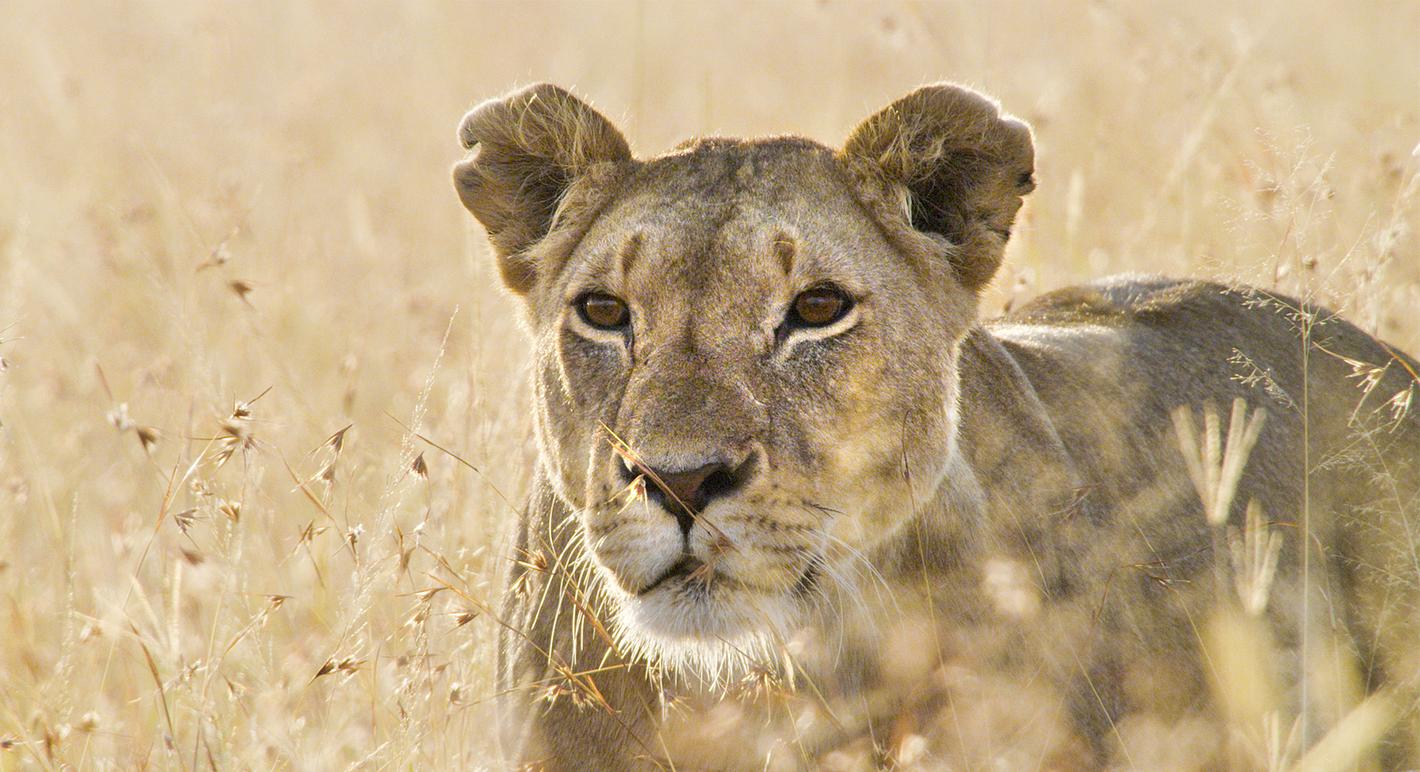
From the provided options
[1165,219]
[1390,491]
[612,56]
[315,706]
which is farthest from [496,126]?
[612,56]

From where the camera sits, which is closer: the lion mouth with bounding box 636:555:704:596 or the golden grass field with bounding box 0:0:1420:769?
the lion mouth with bounding box 636:555:704:596

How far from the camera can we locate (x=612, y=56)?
1416 cm

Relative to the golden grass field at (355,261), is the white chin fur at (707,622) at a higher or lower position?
higher

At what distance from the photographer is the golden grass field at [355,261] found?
408cm

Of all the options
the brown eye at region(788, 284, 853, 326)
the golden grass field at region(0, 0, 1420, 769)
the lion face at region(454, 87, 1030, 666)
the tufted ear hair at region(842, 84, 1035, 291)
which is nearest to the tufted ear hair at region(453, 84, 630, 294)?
the lion face at region(454, 87, 1030, 666)

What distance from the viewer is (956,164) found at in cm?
390

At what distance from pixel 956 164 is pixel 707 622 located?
132 centimetres

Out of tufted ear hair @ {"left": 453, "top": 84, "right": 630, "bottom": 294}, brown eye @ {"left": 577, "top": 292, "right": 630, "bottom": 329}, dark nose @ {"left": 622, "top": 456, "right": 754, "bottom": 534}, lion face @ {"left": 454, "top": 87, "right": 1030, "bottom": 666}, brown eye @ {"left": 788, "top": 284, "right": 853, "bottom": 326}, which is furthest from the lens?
tufted ear hair @ {"left": 453, "top": 84, "right": 630, "bottom": 294}

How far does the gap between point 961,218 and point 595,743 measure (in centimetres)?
150

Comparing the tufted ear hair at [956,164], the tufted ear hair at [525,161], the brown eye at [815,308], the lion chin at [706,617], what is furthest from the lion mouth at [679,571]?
the tufted ear hair at [525,161]

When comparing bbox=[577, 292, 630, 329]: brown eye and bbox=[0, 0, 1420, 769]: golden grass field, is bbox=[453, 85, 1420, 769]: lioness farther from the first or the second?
bbox=[0, 0, 1420, 769]: golden grass field

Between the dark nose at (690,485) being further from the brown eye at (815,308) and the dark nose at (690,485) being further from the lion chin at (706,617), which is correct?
the brown eye at (815,308)

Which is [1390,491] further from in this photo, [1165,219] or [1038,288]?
[1165,219]

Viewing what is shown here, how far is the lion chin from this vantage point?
3.24 meters
